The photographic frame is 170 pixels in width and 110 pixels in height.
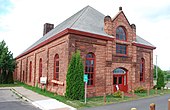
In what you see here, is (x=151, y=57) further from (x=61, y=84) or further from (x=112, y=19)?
(x=61, y=84)

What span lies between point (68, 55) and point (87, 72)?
267cm

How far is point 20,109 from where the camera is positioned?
1177 centimetres

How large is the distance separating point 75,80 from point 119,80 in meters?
7.07

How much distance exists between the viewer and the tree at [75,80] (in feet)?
47.9

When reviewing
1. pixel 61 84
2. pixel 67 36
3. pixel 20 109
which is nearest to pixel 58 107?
pixel 20 109

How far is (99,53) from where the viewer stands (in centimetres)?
1788

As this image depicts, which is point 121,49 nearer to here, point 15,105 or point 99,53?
point 99,53

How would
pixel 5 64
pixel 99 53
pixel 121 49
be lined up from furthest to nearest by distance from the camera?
pixel 5 64 < pixel 121 49 < pixel 99 53

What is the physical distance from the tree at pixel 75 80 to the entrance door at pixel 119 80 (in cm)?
557

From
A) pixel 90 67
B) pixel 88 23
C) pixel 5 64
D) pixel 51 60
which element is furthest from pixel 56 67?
pixel 5 64

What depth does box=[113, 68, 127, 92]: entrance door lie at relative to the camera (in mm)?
19266

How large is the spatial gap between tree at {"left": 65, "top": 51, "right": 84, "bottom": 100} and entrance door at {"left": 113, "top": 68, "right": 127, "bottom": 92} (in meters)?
5.57

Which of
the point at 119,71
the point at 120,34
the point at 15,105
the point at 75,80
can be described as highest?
the point at 120,34

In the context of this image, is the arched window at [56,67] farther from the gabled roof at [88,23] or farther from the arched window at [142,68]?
the arched window at [142,68]
